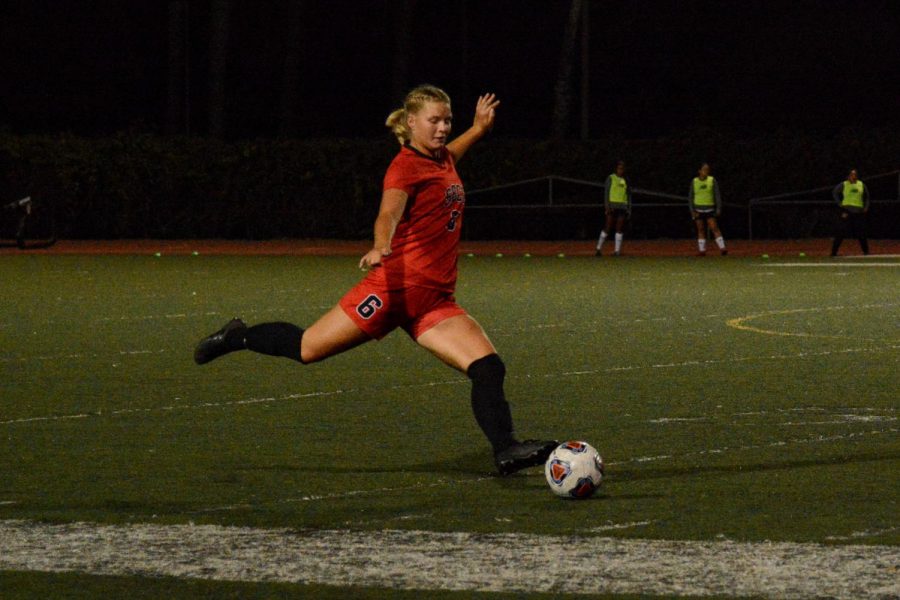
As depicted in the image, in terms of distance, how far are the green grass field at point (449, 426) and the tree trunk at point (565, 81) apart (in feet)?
91.0

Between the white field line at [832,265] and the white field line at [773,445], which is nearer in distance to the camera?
the white field line at [773,445]

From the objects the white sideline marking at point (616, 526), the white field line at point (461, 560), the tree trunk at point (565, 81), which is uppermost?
the tree trunk at point (565, 81)

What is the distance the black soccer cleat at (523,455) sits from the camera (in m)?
9.02

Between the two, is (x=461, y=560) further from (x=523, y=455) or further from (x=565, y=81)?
(x=565, y=81)

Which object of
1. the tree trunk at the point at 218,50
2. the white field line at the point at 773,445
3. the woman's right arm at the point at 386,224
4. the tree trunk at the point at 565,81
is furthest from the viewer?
the tree trunk at the point at 218,50

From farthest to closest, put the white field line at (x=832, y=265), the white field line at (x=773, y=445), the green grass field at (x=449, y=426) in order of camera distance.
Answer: the white field line at (x=832, y=265), the white field line at (x=773, y=445), the green grass field at (x=449, y=426)

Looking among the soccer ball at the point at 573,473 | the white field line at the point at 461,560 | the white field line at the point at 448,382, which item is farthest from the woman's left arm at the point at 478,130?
the white field line at the point at 448,382

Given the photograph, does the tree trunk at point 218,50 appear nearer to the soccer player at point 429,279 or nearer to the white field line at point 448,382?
the white field line at point 448,382

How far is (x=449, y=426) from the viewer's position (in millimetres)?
11266

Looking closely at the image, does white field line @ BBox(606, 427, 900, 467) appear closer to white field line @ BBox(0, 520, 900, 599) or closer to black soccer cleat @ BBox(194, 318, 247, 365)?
black soccer cleat @ BBox(194, 318, 247, 365)

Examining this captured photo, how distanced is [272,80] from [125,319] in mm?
52205

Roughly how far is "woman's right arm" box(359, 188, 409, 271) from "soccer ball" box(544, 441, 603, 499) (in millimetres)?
1211

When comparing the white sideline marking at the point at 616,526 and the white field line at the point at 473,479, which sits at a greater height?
the white sideline marking at the point at 616,526

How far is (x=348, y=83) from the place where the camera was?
238ft
